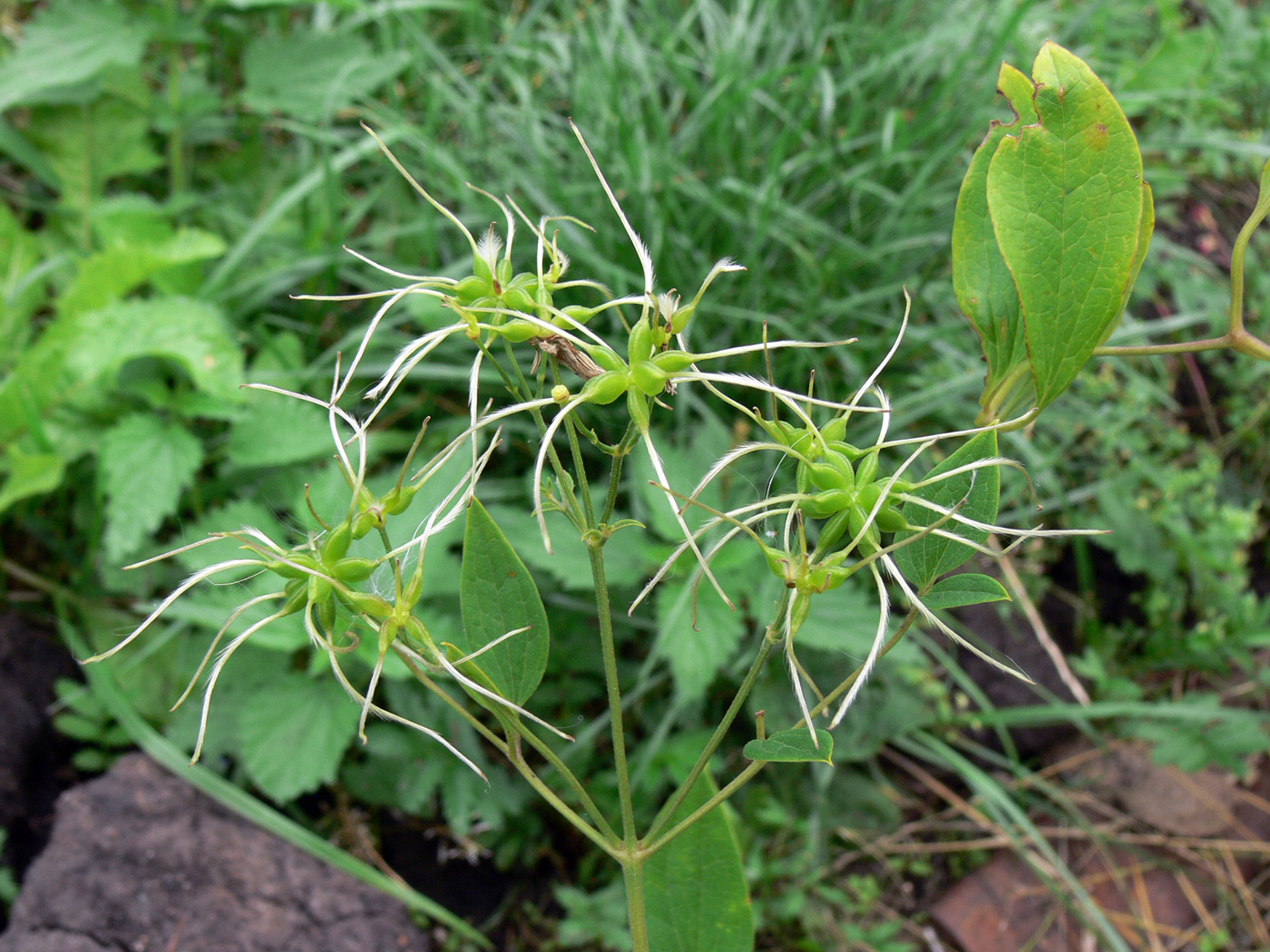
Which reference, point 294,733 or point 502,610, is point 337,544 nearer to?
point 502,610

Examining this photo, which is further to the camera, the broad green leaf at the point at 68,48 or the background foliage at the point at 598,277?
the broad green leaf at the point at 68,48

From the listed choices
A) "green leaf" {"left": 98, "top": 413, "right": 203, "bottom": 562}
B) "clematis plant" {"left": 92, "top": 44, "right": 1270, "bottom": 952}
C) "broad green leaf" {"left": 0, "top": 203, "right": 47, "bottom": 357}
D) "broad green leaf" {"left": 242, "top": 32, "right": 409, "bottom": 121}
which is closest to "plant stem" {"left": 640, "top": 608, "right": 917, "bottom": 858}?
"clematis plant" {"left": 92, "top": 44, "right": 1270, "bottom": 952}

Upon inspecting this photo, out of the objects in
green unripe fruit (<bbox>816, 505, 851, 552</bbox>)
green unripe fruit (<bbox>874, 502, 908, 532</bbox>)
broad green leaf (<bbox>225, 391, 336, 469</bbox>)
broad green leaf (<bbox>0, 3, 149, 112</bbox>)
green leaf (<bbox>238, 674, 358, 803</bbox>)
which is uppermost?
green unripe fruit (<bbox>874, 502, 908, 532</bbox>)

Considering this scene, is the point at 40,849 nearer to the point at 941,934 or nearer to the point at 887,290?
the point at 941,934

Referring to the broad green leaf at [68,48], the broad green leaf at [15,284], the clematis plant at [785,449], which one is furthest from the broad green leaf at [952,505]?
the broad green leaf at [68,48]

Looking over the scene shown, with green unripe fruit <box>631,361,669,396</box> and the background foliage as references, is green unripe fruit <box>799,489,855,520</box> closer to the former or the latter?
green unripe fruit <box>631,361,669,396</box>

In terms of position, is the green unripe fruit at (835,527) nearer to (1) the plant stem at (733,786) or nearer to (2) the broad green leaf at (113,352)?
(1) the plant stem at (733,786)

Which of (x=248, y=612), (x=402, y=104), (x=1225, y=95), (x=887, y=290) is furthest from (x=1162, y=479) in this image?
(x=402, y=104)
